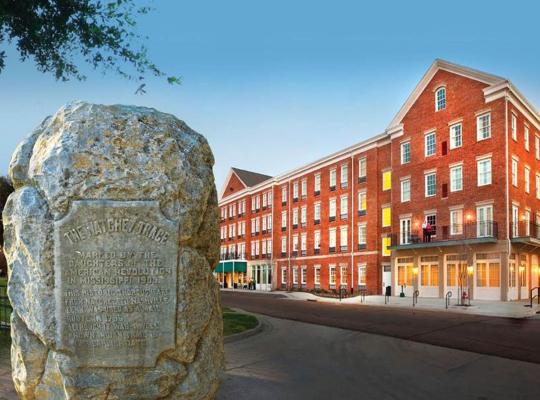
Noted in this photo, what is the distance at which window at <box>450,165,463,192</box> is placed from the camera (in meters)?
35.8

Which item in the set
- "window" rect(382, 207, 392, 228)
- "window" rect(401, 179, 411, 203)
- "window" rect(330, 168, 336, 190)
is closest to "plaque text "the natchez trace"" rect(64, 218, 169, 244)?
"window" rect(401, 179, 411, 203)

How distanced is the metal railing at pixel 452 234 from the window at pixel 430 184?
290 cm


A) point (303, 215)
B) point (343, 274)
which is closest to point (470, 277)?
point (343, 274)

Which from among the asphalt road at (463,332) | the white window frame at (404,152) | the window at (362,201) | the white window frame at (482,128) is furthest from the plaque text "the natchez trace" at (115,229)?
the window at (362,201)

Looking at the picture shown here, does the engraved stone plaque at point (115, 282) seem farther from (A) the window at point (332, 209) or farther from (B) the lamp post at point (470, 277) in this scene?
(A) the window at point (332, 209)

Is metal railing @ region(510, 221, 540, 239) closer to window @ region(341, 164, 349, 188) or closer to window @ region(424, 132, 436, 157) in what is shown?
window @ region(424, 132, 436, 157)

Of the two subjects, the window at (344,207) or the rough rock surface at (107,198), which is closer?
the rough rock surface at (107,198)

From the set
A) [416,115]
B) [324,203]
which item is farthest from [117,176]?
[324,203]

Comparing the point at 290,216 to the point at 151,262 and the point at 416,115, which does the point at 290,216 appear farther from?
the point at 151,262

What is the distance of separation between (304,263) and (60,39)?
44.1 metres

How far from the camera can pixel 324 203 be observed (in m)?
50.8

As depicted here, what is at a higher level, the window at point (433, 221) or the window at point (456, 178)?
the window at point (456, 178)

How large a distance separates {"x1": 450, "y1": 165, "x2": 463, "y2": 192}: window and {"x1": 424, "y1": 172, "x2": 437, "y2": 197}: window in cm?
158

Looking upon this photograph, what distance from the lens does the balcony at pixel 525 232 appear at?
32.0 metres
